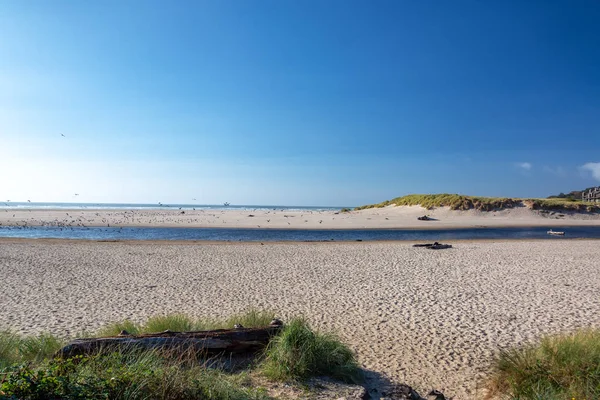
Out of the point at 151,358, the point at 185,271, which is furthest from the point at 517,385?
the point at 185,271

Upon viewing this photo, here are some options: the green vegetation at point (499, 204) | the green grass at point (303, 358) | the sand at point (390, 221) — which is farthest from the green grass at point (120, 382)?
the green vegetation at point (499, 204)

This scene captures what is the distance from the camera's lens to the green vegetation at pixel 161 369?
341cm

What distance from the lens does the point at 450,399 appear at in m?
5.23

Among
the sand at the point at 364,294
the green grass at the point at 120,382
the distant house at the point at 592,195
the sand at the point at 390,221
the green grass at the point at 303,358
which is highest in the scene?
the distant house at the point at 592,195

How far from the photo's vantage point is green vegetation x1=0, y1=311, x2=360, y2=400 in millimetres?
3412

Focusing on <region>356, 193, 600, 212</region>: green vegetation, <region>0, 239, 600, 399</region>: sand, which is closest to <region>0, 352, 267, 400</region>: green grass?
<region>0, 239, 600, 399</region>: sand

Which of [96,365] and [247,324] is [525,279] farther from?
[96,365]

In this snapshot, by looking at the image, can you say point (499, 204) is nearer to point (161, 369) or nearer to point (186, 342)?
point (186, 342)

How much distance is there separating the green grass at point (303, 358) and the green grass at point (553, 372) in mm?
1987

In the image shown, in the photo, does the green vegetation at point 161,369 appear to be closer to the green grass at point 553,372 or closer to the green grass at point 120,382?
the green grass at point 120,382

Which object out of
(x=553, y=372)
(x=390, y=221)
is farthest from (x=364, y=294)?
(x=390, y=221)

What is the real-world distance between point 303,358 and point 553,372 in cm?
319

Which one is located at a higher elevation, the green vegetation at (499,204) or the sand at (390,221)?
the green vegetation at (499,204)

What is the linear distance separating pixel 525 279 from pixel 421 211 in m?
36.2
